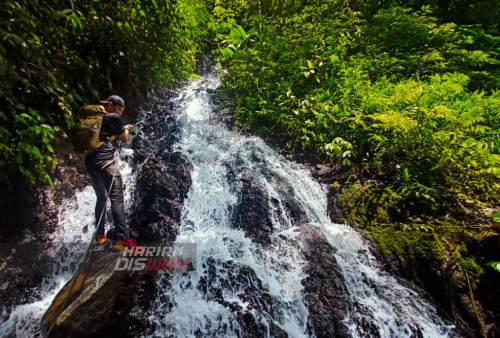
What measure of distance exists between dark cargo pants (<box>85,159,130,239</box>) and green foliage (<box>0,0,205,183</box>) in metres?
0.62

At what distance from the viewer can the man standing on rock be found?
3854 millimetres

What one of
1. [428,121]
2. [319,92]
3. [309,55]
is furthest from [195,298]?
[309,55]

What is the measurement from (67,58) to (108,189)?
2.35 m

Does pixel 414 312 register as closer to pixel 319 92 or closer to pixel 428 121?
pixel 428 121

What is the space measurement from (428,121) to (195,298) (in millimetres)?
5155

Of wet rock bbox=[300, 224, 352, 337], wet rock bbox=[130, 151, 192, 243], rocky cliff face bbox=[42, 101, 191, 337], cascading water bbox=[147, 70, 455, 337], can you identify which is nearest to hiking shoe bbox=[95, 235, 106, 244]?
rocky cliff face bbox=[42, 101, 191, 337]

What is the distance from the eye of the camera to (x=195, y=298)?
368 cm

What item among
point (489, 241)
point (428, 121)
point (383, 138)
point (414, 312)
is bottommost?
point (414, 312)

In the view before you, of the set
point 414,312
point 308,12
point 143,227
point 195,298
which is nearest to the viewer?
point 414,312

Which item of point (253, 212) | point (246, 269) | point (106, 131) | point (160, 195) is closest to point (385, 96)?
point (253, 212)

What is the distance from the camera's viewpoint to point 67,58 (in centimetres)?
402

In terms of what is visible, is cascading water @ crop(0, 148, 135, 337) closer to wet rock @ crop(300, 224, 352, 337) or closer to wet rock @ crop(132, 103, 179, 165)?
wet rock @ crop(132, 103, 179, 165)

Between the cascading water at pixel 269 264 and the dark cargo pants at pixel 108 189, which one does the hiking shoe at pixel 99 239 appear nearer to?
the dark cargo pants at pixel 108 189

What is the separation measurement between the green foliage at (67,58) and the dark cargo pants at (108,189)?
0.62 meters
